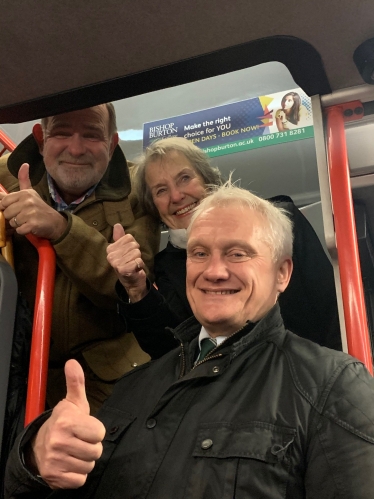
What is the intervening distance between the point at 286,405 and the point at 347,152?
28.6 inches

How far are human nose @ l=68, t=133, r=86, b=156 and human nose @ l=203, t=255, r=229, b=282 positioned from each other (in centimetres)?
92

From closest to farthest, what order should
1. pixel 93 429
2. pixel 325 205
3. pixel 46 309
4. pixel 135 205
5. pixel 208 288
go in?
pixel 93 429, pixel 208 288, pixel 325 205, pixel 46 309, pixel 135 205

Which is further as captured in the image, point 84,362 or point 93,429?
point 84,362

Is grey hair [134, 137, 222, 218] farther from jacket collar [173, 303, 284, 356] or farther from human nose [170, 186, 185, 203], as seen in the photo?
jacket collar [173, 303, 284, 356]

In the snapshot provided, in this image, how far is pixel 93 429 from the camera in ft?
2.91

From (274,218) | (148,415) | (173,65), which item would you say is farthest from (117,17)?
(148,415)

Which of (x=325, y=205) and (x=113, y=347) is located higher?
(x=325, y=205)

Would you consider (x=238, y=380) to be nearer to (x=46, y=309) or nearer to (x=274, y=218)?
(x=274, y=218)

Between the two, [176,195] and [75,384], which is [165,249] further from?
[75,384]

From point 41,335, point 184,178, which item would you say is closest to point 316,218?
point 184,178

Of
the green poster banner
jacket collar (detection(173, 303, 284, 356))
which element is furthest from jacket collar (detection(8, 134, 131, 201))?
the green poster banner

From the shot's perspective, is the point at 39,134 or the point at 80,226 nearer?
the point at 80,226

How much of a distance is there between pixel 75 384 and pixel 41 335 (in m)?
0.57

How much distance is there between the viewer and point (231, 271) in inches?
47.4
